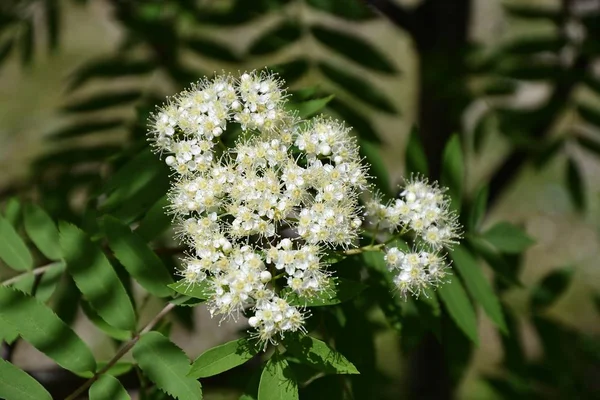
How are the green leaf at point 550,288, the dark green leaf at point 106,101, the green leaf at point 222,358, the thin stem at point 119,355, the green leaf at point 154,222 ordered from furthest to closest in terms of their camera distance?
the green leaf at point 550,288 → the dark green leaf at point 106,101 → the green leaf at point 154,222 → the thin stem at point 119,355 → the green leaf at point 222,358

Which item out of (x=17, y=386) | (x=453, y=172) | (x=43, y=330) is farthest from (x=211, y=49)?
(x=17, y=386)

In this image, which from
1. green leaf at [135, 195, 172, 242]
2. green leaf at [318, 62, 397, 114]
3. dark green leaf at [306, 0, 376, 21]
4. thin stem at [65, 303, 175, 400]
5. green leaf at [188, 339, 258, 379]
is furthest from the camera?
green leaf at [318, 62, 397, 114]

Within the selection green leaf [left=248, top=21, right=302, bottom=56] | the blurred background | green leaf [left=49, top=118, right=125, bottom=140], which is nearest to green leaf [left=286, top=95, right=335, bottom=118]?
the blurred background

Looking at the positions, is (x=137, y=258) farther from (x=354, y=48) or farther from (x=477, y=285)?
(x=354, y=48)

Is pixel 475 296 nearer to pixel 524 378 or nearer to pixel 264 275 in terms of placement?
pixel 264 275

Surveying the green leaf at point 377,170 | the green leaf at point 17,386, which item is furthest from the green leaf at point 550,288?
the green leaf at point 17,386

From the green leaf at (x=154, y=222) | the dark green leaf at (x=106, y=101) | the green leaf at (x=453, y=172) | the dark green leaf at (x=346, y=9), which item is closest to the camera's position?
the green leaf at (x=154, y=222)

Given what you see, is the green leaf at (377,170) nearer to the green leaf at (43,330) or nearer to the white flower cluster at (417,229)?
the white flower cluster at (417,229)

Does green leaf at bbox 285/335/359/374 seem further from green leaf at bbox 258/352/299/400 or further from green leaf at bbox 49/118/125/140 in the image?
green leaf at bbox 49/118/125/140
